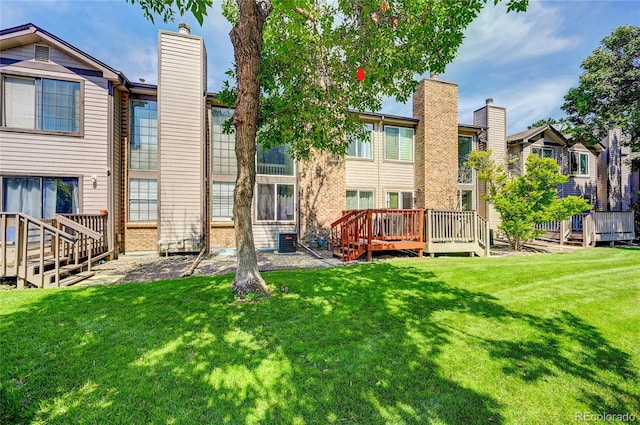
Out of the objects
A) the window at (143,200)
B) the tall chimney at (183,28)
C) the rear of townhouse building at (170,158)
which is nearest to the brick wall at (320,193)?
the rear of townhouse building at (170,158)

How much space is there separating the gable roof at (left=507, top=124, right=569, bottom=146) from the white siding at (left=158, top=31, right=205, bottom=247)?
17.6 metres

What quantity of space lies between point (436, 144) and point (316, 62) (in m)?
9.68

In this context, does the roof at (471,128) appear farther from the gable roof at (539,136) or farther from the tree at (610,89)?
the tree at (610,89)

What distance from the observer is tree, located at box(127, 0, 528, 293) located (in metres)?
5.24

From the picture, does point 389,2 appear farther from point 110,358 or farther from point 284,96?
point 110,358

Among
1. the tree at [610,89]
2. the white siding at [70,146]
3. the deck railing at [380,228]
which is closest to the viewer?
the white siding at [70,146]

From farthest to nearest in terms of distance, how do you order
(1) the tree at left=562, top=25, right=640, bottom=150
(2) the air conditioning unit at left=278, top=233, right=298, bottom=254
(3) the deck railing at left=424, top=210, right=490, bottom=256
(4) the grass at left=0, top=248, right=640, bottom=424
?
(1) the tree at left=562, top=25, right=640, bottom=150 < (2) the air conditioning unit at left=278, top=233, right=298, bottom=254 < (3) the deck railing at left=424, top=210, right=490, bottom=256 < (4) the grass at left=0, top=248, right=640, bottom=424

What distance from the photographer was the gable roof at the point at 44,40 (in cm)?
901

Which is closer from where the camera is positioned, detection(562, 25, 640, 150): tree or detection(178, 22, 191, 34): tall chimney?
detection(178, 22, 191, 34): tall chimney

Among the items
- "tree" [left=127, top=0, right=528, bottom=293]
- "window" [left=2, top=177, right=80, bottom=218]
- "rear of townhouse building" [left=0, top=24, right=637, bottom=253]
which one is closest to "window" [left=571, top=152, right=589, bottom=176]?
"rear of townhouse building" [left=0, top=24, right=637, bottom=253]

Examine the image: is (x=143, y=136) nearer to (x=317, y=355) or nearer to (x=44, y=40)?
(x=44, y=40)

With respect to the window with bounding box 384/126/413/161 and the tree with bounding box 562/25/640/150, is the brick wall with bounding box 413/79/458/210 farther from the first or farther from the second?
the tree with bounding box 562/25/640/150

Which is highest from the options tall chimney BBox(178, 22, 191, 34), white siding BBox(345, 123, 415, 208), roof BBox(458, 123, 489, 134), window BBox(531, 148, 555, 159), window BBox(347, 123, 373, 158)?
tall chimney BBox(178, 22, 191, 34)

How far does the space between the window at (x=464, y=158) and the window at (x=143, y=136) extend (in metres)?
15.2
